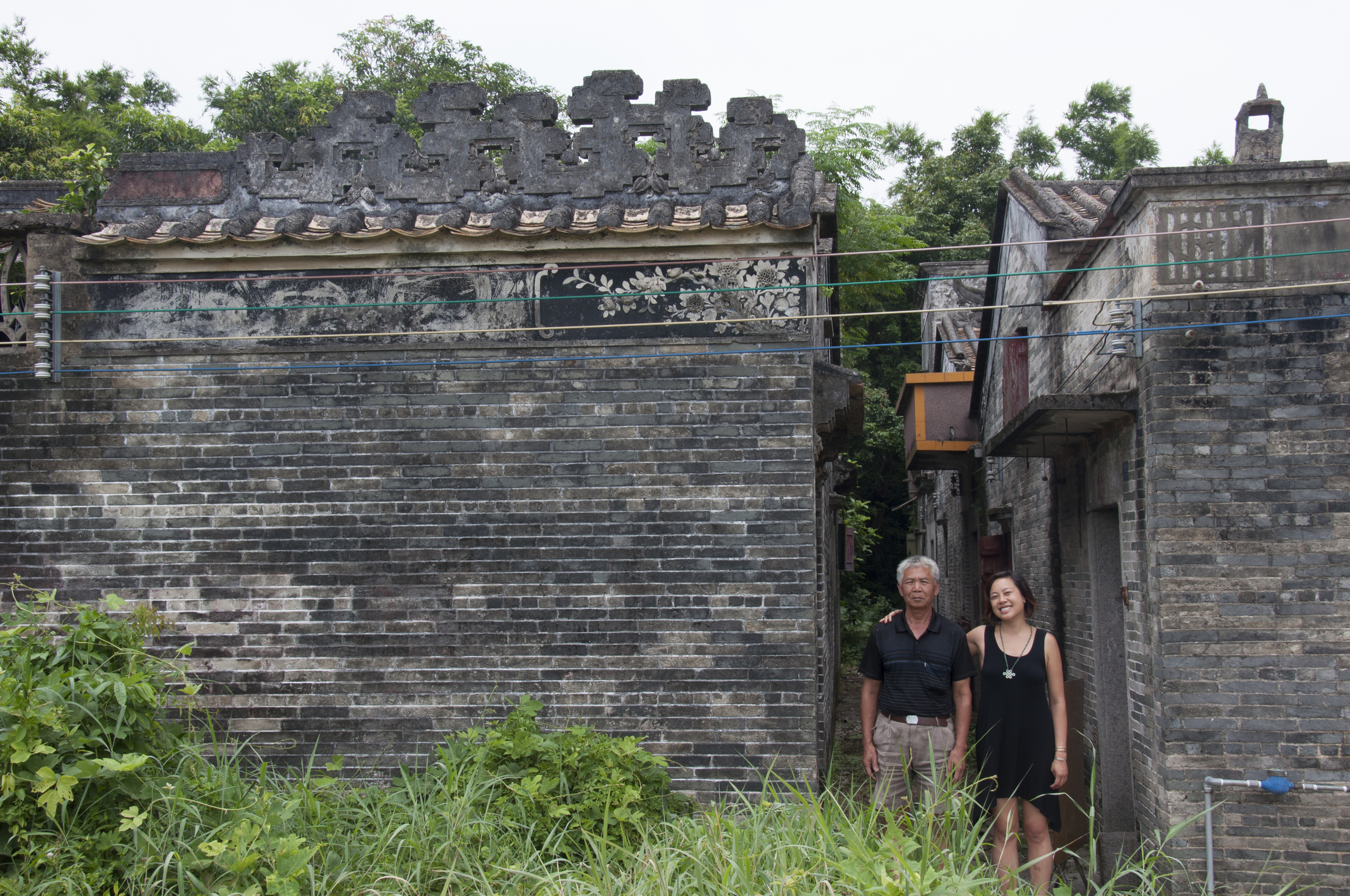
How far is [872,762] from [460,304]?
11.9 ft

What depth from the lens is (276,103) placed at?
21.2 m

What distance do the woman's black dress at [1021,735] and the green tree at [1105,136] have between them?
25.5 metres

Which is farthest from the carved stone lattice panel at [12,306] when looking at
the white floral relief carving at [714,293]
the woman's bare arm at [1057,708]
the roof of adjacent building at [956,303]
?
the roof of adjacent building at [956,303]

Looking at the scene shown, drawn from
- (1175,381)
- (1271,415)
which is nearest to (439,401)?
(1175,381)

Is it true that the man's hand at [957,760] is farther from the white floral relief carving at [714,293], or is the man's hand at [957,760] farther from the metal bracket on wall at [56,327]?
the metal bracket on wall at [56,327]

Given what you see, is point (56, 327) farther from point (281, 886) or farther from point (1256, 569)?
point (1256, 569)

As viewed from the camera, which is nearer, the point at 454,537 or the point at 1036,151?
the point at 454,537

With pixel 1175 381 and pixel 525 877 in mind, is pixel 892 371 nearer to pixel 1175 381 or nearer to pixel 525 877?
pixel 1175 381

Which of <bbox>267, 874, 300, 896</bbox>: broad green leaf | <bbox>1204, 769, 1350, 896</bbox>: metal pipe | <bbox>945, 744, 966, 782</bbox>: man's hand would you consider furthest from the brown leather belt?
<bbox>267, 874, 300, 896</bbox>: broad green leaf

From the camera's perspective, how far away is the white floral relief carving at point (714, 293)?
5641mm

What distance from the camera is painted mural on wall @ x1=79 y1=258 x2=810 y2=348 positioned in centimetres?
567

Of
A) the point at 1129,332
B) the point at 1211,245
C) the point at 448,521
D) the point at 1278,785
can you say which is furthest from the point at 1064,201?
the point at 448,521

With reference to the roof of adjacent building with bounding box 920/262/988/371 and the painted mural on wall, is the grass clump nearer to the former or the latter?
the painted mural on wall

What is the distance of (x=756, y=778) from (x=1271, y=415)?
11.6 ft
